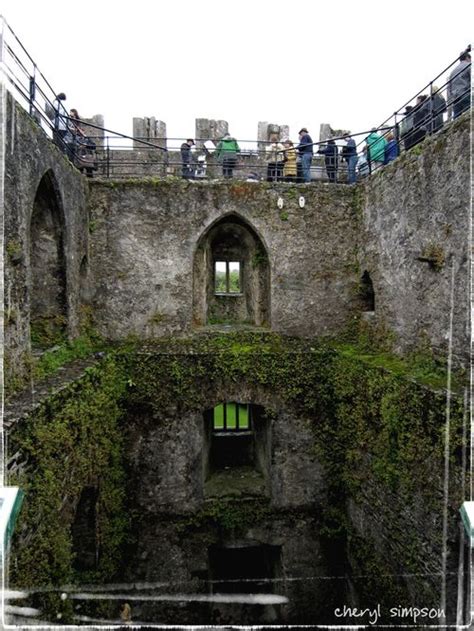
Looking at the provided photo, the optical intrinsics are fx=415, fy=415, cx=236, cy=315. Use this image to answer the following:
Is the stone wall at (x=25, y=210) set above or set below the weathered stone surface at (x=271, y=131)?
below

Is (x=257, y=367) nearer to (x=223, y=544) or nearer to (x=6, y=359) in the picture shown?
(x=223, y=544)

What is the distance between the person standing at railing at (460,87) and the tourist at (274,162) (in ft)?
12.1

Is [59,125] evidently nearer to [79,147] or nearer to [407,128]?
[79,147]

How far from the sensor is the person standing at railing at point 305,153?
9.96 meters

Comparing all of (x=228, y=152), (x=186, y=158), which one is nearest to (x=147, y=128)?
(x=186, y=158)

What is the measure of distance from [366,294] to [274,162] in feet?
13.1

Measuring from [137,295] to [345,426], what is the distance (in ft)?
17.3

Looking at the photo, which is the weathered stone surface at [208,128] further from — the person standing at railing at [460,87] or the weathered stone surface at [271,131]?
the person standing at railing at [460,87]

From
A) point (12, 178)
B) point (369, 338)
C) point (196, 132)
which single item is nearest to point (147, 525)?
point (369, 338)

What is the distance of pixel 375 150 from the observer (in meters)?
9.61

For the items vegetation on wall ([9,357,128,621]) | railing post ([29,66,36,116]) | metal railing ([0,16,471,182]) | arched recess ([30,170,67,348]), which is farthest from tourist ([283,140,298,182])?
vegetation on wall ([9,357,128,621])

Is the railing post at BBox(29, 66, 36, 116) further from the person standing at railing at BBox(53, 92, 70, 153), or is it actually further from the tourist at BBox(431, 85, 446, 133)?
the tourist at BBox(431, 85, 446, 133)

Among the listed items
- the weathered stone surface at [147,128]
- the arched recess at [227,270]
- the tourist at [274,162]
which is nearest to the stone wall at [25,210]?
the arched recess at [227,270]

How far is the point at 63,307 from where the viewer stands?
7441mm
